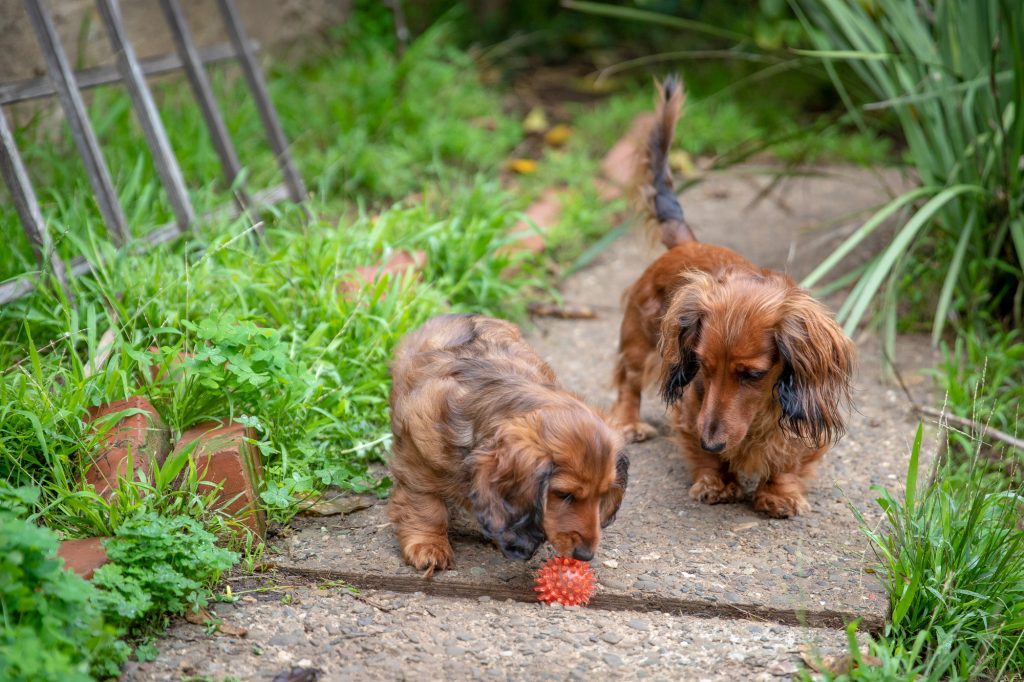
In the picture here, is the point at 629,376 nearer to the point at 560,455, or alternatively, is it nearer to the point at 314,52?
the point at 560,455

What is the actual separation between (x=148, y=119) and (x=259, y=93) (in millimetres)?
908

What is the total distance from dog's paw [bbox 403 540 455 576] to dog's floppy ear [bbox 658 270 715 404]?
3.18 ft

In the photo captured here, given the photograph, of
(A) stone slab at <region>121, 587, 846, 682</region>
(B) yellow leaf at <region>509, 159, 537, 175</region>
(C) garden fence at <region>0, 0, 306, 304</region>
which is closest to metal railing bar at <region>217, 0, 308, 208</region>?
(C) garden fence at <region>0, 0, 306, 304</region>

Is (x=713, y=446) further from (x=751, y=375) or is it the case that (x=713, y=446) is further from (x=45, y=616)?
(x=45, y=616)

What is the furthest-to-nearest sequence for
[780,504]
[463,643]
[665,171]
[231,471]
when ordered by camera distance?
1. [665,171]
2. [780,504]
3. [231,471]
4. [463,643]

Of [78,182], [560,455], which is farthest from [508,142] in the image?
[560,455]

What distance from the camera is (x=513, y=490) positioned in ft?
8.84

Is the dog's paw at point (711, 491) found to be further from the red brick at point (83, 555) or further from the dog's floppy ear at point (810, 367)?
the red brick at point (83, 555)

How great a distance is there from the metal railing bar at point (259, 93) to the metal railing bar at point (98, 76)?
0.07 metres

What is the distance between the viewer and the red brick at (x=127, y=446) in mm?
3039

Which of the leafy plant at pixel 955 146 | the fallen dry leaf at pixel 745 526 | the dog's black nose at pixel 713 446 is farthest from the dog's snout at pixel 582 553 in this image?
the leafy plant at pixel 955 146

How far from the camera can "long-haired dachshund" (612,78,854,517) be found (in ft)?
10.5

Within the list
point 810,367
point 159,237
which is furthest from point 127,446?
point 810,367

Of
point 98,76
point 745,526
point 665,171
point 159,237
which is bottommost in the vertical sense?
point 745,526
